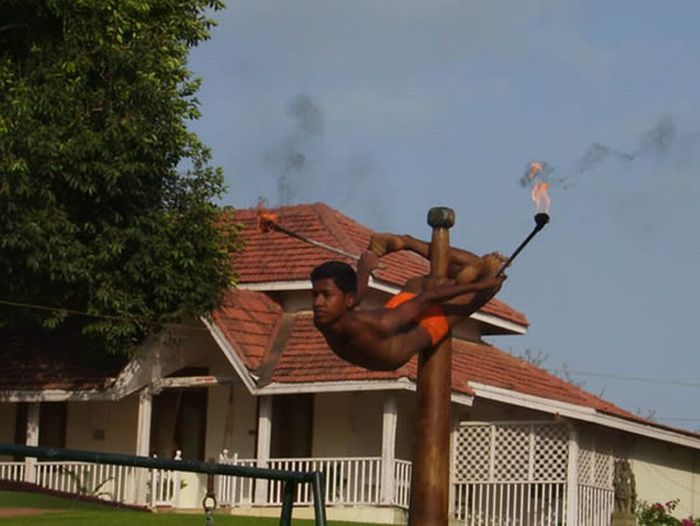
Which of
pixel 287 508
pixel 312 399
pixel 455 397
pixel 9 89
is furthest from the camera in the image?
pixel 312 399

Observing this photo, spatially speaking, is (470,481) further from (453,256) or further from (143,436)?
(453,256)

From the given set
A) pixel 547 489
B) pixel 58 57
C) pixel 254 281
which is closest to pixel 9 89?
pixel 58 57

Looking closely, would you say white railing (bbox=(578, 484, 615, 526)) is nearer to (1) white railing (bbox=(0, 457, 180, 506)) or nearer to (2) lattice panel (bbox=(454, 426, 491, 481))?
(2) lattice panel (bbox=(454, 426, 491, 481))

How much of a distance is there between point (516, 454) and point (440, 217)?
20989 millimetres

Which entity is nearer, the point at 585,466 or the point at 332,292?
the point at 332,292

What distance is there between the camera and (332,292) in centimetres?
1026

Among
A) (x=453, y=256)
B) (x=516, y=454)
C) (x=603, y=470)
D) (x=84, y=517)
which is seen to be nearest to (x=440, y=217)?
(x=453, y=256)

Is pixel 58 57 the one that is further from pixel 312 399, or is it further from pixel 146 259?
pixel 312 399

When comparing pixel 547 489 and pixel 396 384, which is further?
pixel 547 489

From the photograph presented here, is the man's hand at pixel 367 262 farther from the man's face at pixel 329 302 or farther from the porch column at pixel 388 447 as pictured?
the porch column at pixel 388 447

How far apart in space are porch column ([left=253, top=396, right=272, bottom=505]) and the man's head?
64.4 ft

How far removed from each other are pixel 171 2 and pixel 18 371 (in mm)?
7706

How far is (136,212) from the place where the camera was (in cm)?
2916

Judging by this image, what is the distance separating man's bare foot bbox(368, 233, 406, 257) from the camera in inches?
419
